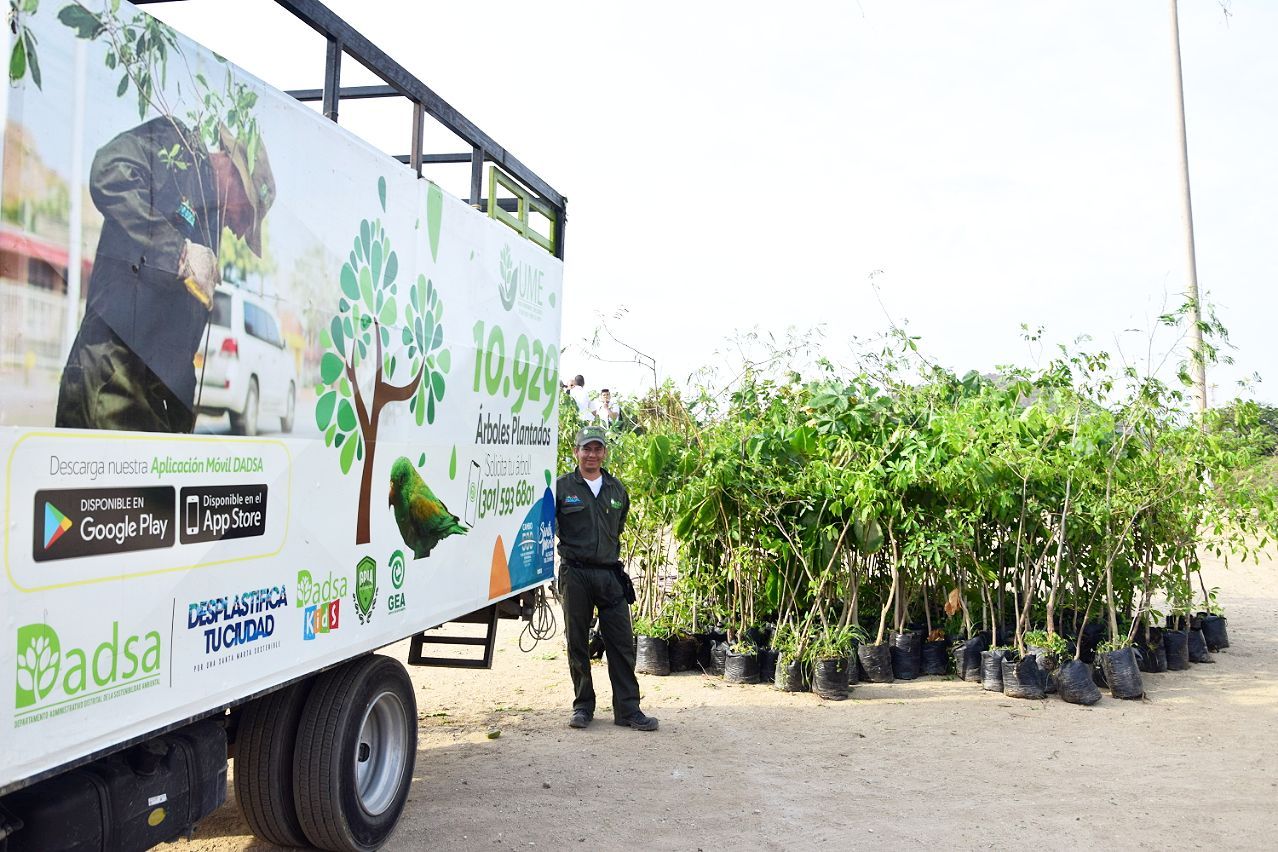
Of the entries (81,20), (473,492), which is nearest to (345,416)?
(473,492)

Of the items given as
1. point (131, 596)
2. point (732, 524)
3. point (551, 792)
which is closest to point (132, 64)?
point (131, 596)

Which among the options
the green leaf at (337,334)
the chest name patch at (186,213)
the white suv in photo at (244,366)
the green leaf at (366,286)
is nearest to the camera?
the chest name patch at (186,213)

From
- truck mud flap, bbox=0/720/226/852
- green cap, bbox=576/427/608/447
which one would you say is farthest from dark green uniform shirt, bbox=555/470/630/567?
truck mud flap, bbox=0/720/226/852

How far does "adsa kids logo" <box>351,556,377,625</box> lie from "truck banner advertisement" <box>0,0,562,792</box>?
0.01 metres

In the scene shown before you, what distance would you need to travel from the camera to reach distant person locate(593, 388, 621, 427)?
42.2ft

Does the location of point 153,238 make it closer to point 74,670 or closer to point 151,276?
point 151,276

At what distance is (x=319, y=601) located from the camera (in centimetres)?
396

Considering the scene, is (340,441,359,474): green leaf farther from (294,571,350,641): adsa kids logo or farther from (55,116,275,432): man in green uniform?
(55,116,275,432): man in green uniform

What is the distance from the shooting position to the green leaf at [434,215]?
486 centimetres

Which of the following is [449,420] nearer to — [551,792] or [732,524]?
[551,792]

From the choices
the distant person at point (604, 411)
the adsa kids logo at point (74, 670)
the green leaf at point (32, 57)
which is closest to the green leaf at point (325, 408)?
the adsa kids logo at point (74, 670)

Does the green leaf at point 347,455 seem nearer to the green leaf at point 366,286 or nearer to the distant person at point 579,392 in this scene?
the green leaf at point 366,286

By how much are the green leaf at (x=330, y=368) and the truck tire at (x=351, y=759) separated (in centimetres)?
134

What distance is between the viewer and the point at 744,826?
5410 millimetres
